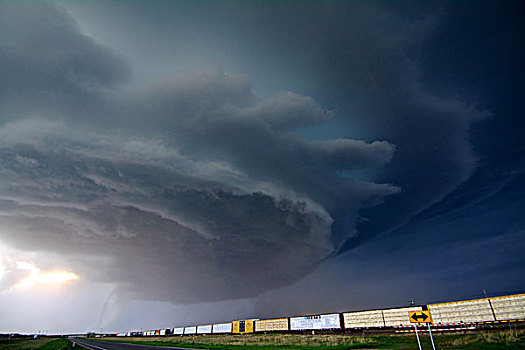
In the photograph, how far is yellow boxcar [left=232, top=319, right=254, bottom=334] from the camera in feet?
294

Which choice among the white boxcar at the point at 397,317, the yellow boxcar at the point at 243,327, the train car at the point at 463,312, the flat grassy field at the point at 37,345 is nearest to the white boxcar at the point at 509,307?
the train car at the point at 463,312

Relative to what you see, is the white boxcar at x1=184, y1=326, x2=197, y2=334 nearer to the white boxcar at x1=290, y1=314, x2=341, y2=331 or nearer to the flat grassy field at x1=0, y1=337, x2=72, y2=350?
the flat grassy field at x1=0, y1=337, x2=72, y2=350

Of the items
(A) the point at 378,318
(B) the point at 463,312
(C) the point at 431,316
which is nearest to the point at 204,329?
(A) the point at 378,318

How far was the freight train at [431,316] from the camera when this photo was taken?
3647cm

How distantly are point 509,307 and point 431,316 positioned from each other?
31.6 ft

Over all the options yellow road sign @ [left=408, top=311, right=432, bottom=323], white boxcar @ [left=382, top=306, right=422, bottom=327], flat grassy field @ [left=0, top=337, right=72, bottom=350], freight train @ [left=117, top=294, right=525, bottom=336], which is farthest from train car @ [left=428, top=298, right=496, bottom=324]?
flat grassy field @ [left=0, top=337, right=72, bottom=350]

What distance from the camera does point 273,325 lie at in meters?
79.5

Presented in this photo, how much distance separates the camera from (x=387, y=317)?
50.2m

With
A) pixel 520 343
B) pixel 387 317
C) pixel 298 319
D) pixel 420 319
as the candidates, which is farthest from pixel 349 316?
pixel 420 319

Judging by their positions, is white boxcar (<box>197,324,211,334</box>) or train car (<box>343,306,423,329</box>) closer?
train car (<box>343,306,423,329</box>)

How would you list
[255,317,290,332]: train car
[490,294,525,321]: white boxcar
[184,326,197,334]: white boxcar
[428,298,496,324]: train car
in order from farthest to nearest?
[184,326,197,334]: white boxcar
[255,317,290,332]: train car
[428,298,496,324]: train car
[490,294,525,321]: white boxcar

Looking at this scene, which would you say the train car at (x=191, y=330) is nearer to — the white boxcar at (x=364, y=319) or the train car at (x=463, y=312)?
the white boxcar at (x=364, y=319)

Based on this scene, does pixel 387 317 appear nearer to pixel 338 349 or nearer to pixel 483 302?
pixel 483 302

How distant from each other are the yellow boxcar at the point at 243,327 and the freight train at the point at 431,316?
24.8ft
